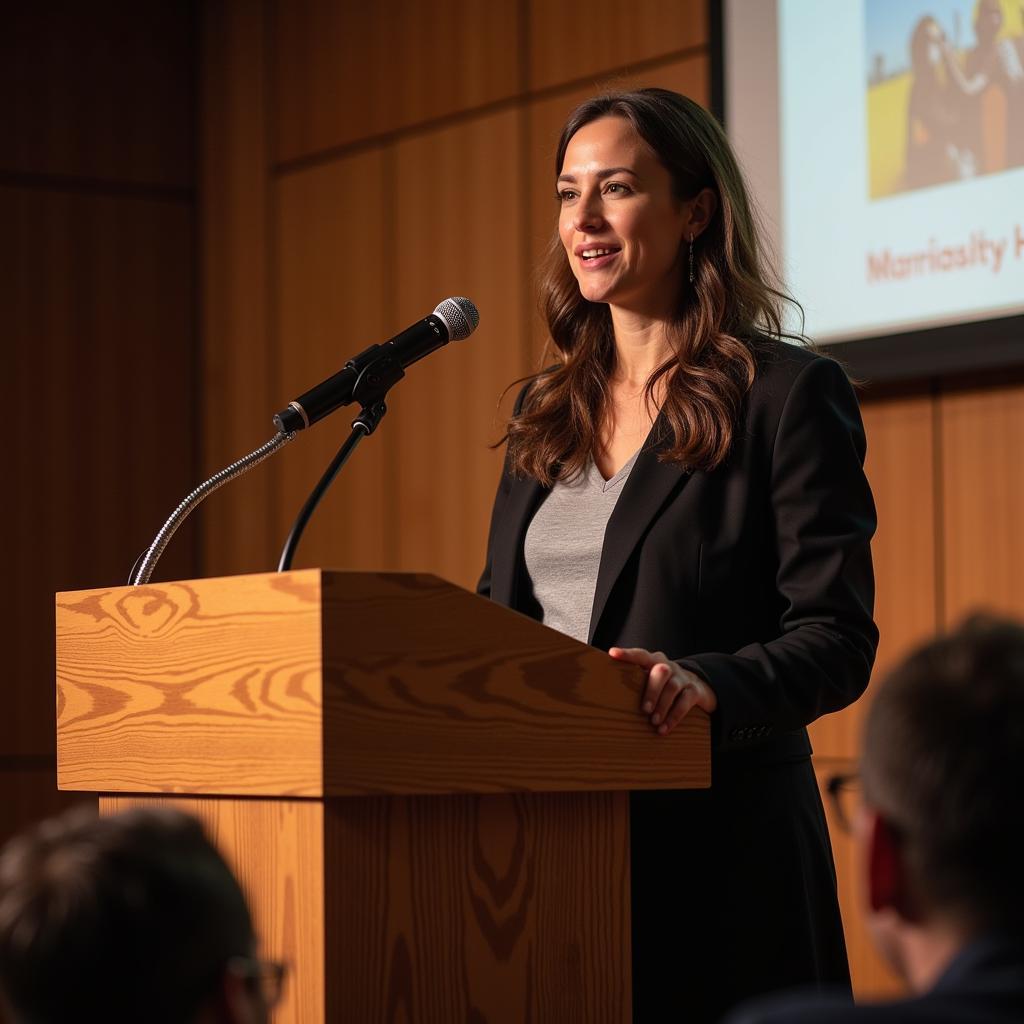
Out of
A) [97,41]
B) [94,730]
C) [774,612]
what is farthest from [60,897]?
[97,41]

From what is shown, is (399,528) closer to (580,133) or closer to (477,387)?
(477,387)

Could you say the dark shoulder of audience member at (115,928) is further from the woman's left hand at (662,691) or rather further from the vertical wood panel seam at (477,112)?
the vertical wood panel seam at (477,112)

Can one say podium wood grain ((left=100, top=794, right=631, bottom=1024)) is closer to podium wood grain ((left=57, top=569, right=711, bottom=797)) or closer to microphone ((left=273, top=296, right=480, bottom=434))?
podium wood grain ((left=57, top=569, right=711, bottom=797))

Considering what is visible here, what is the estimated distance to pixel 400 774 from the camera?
1.64m

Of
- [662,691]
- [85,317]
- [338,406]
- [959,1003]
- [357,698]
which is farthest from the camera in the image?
[85,317]

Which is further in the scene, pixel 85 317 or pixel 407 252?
pixel 85 317

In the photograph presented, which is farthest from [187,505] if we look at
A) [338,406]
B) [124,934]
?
[124,934]

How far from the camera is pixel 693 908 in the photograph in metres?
2.05

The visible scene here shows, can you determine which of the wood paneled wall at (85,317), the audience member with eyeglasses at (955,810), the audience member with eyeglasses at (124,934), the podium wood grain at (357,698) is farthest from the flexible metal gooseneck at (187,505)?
the wood paneled wall at (85,317)

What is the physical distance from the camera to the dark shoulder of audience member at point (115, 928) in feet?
3.15

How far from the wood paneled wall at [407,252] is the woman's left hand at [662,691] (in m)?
2.49

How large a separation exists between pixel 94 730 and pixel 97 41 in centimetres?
487

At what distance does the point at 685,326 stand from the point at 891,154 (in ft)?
6.65

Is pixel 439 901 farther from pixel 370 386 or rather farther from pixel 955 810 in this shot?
pixel 955 810
